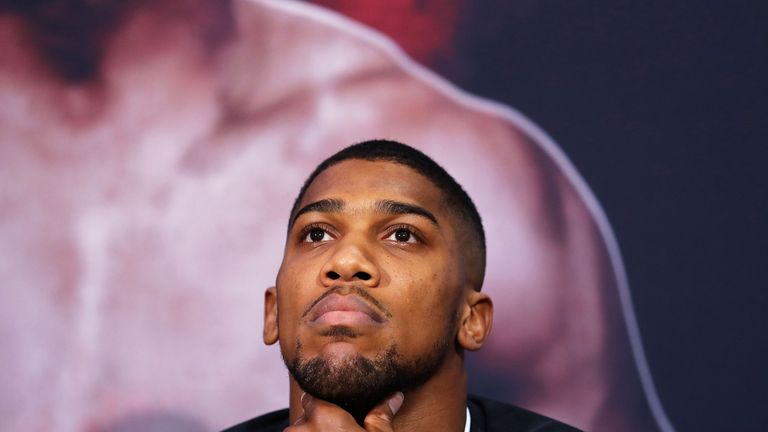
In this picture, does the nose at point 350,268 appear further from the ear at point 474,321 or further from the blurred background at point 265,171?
the blurred background at point 265,171

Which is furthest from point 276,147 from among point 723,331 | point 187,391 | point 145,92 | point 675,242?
point 723,331

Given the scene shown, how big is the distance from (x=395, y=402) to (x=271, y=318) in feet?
1.42

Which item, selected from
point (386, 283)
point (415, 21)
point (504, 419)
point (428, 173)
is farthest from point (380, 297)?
point (415, 21)

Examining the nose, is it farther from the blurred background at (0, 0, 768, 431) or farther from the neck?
the blurred background at (0, 0, 768, 431)

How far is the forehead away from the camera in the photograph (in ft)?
6.40

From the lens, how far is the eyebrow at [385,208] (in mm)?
1909

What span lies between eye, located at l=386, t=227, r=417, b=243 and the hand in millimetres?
353

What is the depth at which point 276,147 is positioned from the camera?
282 cm

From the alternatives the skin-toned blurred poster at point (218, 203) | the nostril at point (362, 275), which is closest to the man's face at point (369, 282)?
the nostril at point (362, 275)

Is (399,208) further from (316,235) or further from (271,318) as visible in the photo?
(271,318)

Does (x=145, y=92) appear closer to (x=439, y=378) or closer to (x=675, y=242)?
(x=439, y=378)

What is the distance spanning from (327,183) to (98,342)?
1117 mm

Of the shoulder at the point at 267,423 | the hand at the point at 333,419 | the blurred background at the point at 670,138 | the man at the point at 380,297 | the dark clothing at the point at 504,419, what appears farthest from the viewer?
the blurred background at the point at 670,138

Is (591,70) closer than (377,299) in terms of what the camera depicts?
No
